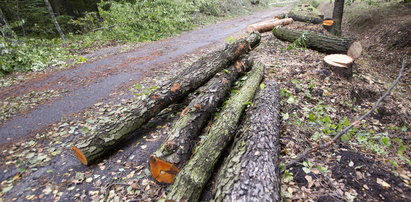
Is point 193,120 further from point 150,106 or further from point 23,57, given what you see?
point 23,57

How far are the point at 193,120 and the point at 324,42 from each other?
224 inches

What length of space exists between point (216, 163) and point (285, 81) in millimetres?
3280

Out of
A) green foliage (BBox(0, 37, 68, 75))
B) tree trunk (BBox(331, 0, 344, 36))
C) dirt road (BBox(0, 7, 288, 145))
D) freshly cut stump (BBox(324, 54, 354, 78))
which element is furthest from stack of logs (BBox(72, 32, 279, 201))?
green foliage (BBox(0, 37, 68, 75))

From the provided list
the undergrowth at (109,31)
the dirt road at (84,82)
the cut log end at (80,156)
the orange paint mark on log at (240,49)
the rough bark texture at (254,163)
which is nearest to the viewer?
the rough bark texture at (254,163)

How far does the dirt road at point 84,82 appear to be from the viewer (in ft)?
14.9

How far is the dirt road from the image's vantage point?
4.53 m

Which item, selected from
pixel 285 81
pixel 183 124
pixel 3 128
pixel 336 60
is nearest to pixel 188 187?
pixel 183 124

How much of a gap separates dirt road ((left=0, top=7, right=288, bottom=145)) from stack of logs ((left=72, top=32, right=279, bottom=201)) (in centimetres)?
205

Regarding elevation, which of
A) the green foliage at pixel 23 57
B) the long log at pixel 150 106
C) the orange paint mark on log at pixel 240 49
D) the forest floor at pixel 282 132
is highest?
the green foliage at pixel 23 57

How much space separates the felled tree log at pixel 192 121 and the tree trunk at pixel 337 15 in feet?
20.1

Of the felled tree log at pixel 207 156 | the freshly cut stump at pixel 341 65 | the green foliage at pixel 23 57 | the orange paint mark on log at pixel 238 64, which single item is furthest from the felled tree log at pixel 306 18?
the green foliage at pixel 23 57

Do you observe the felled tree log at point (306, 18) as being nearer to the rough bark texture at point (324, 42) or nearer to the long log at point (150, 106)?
the rough bark texture at point (324, 42)

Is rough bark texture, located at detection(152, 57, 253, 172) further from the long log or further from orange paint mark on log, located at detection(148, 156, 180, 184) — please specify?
the long log

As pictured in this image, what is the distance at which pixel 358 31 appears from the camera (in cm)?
921
